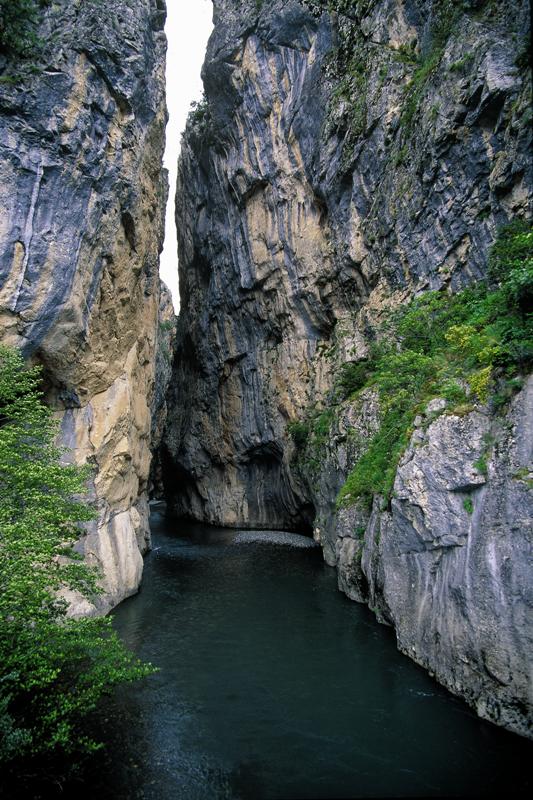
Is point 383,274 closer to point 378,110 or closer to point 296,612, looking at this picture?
point 378,110

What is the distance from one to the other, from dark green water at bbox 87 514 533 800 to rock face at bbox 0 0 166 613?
4094 millimetres

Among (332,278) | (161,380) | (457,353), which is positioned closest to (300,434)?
(332,278)

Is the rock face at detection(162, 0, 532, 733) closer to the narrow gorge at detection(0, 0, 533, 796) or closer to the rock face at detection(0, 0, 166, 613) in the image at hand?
the narrow gorge at detection(0, 0, 533, 796)

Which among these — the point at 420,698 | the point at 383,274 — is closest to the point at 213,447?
the point at 383,274

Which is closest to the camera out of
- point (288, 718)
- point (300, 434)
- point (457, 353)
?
point (288, 718)

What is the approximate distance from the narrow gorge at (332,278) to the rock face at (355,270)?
0.10m

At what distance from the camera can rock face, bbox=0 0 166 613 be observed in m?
15.2

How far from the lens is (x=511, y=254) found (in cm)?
1401

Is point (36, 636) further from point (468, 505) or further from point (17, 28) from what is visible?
point (17, 28)

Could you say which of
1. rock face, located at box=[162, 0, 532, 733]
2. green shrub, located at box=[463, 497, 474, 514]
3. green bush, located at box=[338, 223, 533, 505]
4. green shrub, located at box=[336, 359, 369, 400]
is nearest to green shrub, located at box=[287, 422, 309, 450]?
rock face, located at box=[162, 0, 532, 733]

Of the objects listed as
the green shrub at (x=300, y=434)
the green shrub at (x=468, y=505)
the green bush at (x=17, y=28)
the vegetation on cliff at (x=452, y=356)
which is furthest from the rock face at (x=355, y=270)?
the green bush at (x=17, y=28)

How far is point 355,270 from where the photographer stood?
26906mm

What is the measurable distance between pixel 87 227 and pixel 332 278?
15.6 metres

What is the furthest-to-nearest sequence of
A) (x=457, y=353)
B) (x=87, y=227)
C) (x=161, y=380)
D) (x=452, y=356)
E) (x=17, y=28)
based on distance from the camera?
1. (x=161, y=380)
2. (x=87, y=227)
3. (x=17, y=28)
4. (x=452, y=356)
5. (x=457, y=353)
